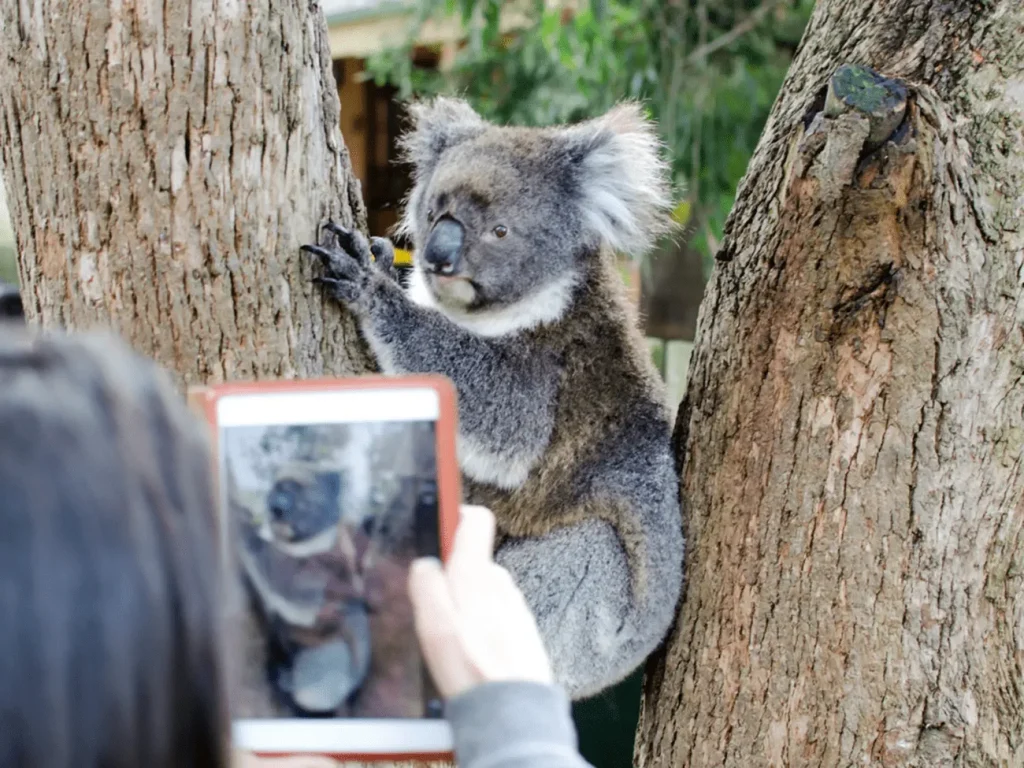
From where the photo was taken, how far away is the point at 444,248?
278 centimetres

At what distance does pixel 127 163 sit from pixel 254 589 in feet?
3.67

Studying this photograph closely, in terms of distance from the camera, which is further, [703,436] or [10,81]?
[703,436]

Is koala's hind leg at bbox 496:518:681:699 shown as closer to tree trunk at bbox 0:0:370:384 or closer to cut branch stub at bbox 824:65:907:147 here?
tree trunk at bbox 0:0:370:384

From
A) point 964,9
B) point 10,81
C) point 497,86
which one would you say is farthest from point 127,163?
point 497,86

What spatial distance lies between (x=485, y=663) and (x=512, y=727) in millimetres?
73

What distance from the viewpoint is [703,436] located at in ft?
8.04

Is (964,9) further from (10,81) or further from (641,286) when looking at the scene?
(641,286)

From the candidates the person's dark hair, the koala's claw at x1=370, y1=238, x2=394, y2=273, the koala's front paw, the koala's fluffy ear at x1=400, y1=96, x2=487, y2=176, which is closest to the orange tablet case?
the person's dark hair

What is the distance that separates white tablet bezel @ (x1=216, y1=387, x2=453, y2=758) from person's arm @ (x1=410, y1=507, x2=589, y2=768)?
0.10 meters

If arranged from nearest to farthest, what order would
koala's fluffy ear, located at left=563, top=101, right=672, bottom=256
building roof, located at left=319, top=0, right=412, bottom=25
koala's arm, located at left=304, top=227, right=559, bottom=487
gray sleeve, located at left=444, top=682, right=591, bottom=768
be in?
gray sleeve, located at left=444, top=682, right=591, bottom=768 < koala's arm, located at left=304, top=227, right=559, bottom=487 < koala's fluffy ear, located at left=563, top=101, right=672, bottom=256 < building roof, located at left=319, top=0, right=412, bottom=25

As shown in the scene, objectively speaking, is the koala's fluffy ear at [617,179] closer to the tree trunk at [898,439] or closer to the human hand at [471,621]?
the tree trunk at [898,439]

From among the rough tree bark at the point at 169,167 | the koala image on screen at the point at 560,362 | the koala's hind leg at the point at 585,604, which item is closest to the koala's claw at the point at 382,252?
the koala image on screen at the point at 560,362

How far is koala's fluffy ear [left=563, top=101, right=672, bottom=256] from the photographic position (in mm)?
2969

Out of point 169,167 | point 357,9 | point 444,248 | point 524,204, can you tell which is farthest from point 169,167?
point 357,9
